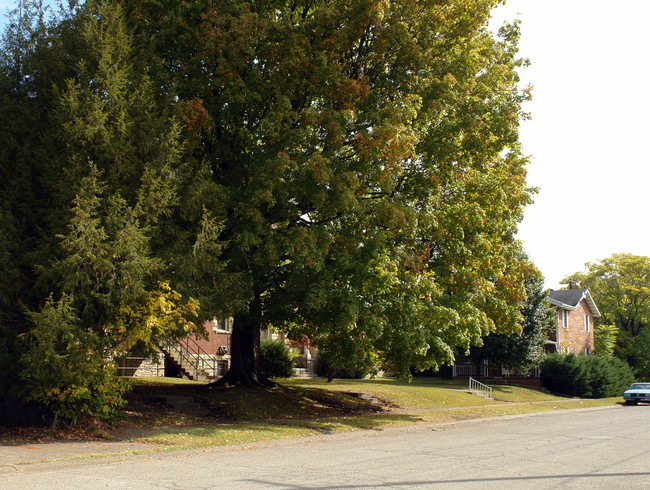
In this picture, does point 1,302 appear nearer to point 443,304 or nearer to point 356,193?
point 356,193

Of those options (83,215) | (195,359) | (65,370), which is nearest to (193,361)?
(195,359)

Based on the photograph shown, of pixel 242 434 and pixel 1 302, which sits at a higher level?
pixel 1 302

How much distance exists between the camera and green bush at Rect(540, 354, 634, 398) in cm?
4028

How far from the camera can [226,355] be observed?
34000 millimetres

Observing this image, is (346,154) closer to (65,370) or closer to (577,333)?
(65,370)

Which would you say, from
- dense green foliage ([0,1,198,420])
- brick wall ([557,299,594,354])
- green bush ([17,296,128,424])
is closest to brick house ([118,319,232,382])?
green bush ([17,296,128,424])

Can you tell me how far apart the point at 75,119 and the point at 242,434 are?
828 cm

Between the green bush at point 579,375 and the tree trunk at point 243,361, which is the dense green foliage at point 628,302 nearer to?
the green bush at point 579,375

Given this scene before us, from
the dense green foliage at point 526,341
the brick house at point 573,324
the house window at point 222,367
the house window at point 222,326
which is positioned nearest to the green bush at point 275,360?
the house window at point 222,367

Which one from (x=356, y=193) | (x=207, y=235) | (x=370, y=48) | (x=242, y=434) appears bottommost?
(x=242, y=434)

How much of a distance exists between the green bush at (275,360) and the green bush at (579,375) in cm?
1880

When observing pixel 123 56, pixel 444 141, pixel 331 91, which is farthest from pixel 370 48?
pixel 123 56

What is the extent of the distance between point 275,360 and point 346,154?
55.7 feet

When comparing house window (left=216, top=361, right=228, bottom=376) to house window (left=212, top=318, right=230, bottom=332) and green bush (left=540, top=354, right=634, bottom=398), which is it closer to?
house window (left=212, top=318, right=230, bottom=332)
